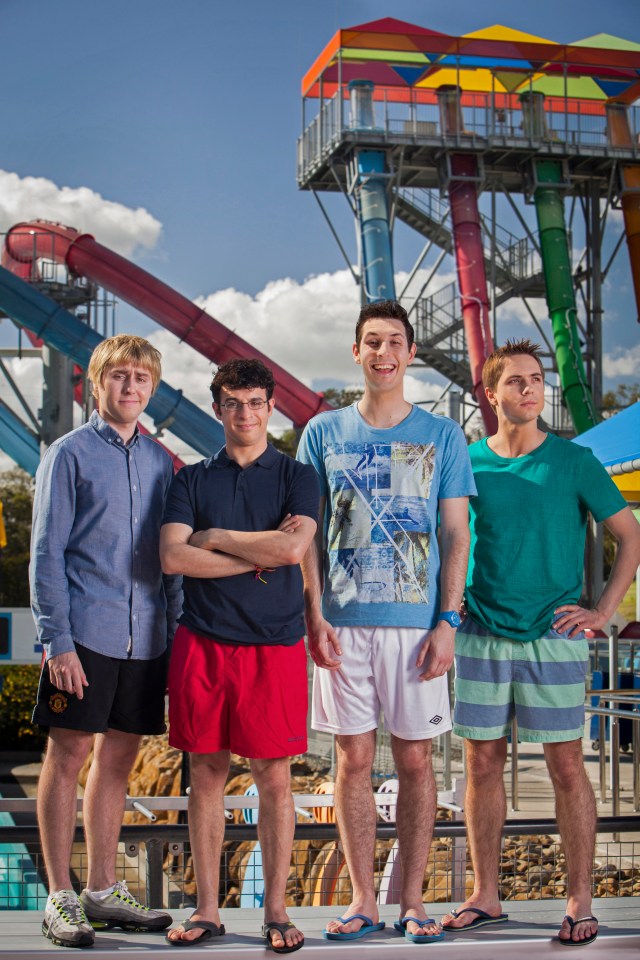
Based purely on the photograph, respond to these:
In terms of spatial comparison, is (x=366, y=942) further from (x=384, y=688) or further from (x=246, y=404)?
(x=246, y=404)

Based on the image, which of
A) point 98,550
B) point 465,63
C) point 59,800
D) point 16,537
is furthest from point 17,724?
point 16,537

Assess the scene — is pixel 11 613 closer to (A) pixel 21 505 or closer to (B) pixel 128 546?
(B) pixel 128 546

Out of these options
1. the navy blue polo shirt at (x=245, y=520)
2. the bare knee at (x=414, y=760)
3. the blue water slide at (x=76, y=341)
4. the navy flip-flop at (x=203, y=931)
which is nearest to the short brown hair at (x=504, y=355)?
the navy blue polo shirt at (x=245, y=520)

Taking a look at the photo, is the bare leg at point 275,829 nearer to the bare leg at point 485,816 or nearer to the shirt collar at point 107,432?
the bare leg at point 485,816

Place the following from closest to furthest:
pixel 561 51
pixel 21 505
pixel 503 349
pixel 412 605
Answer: pixel 412 605, pixel 503 349, pixel 561 51, pixel 21 505

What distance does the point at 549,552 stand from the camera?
3107 mm

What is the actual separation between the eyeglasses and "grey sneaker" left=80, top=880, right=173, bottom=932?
1530 millimetres

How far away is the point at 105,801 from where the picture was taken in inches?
119

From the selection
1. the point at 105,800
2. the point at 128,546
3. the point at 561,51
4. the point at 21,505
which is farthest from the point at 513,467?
the point at 21,505

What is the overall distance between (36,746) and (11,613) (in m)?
8.76

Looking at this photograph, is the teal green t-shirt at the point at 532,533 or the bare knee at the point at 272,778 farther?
the teal green t-shirt at the point at 532,533

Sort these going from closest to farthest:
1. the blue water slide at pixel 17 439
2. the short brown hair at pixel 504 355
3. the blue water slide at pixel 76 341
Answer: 1. the short brown hair at pixel 504 355
2. the blue water slide at pixel 76 341
3. the blue water slide at pixel 17 439

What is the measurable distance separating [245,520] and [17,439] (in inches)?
749

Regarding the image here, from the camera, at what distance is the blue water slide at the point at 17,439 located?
2081 cm
